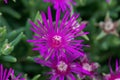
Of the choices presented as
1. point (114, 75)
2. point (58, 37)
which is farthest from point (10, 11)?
point (114, 75)

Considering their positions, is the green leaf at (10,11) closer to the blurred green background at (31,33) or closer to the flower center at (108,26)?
the blurred green background at (31,33)

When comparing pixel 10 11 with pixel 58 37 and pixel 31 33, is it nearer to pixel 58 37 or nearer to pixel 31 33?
pixel 31 33

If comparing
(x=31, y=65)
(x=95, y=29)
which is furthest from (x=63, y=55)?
(x=95, y=29)

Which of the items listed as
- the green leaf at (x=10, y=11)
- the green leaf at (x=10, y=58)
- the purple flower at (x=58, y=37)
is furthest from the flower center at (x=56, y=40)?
the green leaf at (x=10, y=11)

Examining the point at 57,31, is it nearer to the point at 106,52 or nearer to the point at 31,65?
the point at 31,65

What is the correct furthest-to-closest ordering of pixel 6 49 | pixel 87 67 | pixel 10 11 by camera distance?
pixel 10 11 < pixel 87 67 < pixel 6 49

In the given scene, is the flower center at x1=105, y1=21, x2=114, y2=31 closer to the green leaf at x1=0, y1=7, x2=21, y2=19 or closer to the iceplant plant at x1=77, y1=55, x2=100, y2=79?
the iceplant plant at x1=77, y1=55, x2=100, y2=79

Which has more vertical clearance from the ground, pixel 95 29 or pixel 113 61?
pixel 95 29
